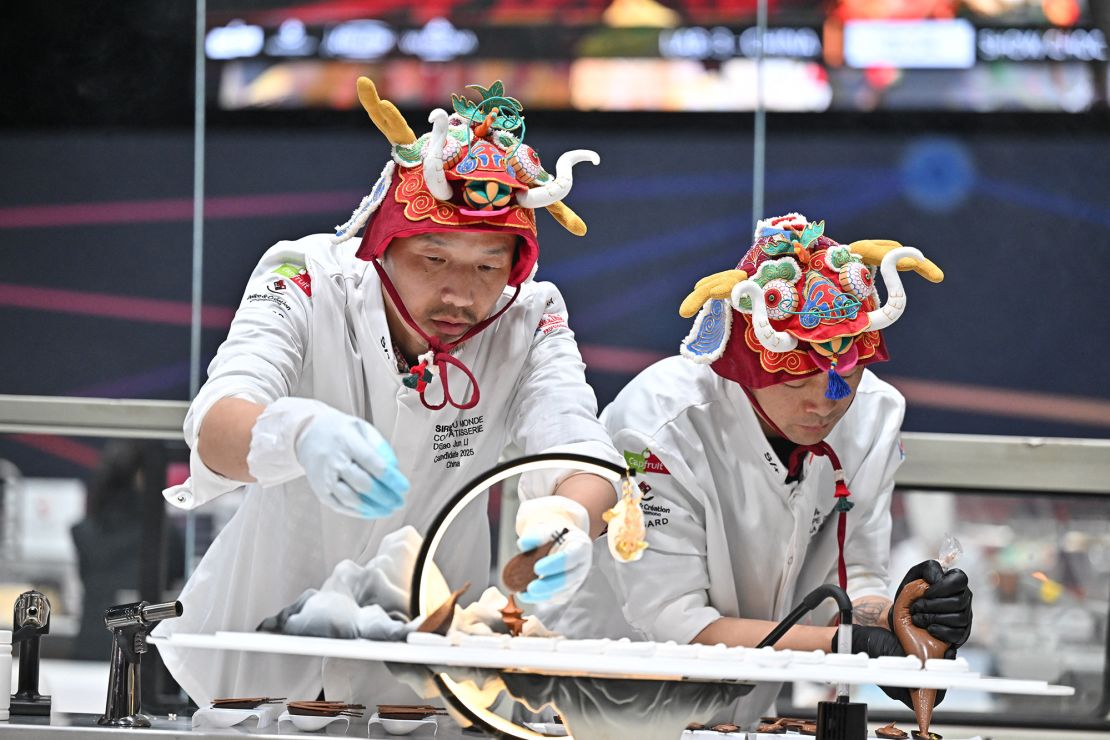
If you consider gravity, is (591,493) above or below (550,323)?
below

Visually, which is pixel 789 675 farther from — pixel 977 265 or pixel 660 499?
pixel 977 265

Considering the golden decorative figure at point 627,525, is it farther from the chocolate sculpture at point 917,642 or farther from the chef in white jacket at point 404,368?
the chocolate sculpture at point 917,642

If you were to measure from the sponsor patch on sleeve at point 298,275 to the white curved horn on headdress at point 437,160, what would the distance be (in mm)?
335

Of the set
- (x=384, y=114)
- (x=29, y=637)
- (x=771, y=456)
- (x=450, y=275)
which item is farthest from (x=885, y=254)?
(x=29, y=637)

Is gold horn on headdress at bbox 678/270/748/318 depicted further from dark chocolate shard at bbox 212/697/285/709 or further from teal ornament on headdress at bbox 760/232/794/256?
dark chocolate shard at bbox 212/697/285/709

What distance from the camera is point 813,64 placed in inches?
168

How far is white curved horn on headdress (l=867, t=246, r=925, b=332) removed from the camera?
2.07 m

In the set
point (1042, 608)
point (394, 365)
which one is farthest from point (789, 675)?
point (1042, 608)

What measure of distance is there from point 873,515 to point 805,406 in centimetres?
34

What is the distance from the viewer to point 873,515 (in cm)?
236

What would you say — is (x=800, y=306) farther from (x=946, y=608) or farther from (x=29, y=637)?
(x=29, y=637)

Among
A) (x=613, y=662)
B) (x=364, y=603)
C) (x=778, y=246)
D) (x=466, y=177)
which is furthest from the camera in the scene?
(x=778, y=246)

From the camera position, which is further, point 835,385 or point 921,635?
point 835,385

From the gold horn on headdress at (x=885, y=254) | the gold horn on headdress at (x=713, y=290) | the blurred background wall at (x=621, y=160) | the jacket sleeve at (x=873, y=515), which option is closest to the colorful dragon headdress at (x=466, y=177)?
the gold horn on headdress at (x=713, y=290)
